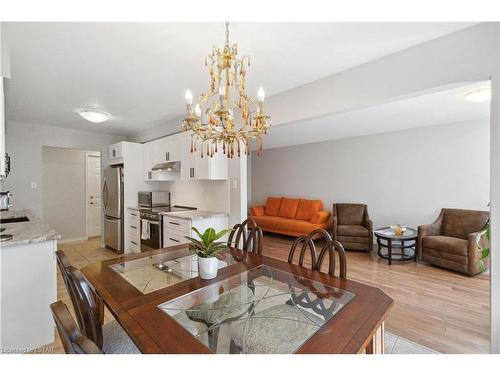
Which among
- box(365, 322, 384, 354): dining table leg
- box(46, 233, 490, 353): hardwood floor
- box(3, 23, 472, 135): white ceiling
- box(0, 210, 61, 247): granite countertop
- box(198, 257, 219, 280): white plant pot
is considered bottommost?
box(46, 233, 490, 353): hardwood floor

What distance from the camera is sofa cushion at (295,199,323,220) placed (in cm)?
557

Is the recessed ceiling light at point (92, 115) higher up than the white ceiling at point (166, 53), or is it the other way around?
the white ceiling at point (166, 53)

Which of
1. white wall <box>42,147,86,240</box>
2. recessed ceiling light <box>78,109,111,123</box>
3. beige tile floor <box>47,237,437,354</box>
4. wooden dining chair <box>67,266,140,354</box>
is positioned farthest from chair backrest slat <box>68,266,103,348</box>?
white wall <box>42,147,86,240</box>

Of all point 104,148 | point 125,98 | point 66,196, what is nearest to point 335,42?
point 125,98

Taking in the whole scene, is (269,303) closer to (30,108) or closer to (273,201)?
(30,108)

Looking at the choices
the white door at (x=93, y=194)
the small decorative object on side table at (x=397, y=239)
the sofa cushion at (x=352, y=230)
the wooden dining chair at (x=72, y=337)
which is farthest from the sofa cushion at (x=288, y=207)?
the wooden dining chair at (x=72, y=337)

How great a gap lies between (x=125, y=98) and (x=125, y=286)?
256 cm

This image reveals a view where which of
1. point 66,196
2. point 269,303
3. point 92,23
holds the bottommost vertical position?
point 269,303

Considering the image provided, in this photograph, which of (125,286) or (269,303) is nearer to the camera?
(269,303)

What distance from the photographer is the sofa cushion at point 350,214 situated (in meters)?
4.90

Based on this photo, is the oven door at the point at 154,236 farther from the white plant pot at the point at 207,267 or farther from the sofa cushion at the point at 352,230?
the sofa cushion at the point at 352,230

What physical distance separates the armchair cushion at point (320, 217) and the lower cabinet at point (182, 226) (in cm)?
238

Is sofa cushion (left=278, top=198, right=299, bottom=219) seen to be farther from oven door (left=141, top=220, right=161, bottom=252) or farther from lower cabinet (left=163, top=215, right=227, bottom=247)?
oven door (left=141, top=220, right=161, bottom=252)

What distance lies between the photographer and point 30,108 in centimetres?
343
